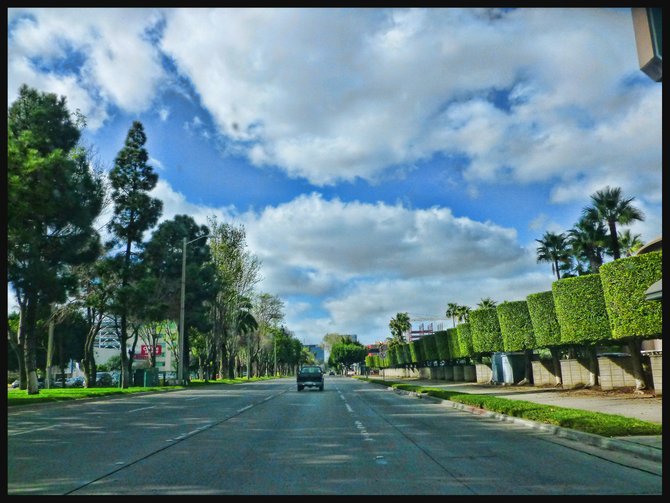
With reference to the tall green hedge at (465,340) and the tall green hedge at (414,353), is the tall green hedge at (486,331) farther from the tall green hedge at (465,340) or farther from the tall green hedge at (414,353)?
the tall green hedge at (414,353)

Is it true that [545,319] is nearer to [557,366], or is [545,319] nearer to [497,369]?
[557,366]

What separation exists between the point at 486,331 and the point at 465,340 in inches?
226

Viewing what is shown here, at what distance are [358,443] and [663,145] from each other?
25.2 ft

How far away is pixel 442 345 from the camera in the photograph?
55.1 meters

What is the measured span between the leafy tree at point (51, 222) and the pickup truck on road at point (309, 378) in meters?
15.9

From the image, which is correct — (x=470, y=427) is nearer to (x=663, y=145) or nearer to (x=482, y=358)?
(x=663, y=145)

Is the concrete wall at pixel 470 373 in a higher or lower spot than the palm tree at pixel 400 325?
lower

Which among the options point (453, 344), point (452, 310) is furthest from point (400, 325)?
point (453, 344)

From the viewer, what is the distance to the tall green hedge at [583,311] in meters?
25.7

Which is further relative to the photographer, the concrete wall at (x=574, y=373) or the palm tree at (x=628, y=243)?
the palm tree at (x=628, y=243)

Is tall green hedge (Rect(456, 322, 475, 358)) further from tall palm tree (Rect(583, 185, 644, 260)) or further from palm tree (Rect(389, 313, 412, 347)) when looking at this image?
palm tree (Rect(389, 313, 412, 347))

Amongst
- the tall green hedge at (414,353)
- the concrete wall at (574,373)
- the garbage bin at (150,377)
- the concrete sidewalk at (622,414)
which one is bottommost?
the concrete sidewalk at (622,414)

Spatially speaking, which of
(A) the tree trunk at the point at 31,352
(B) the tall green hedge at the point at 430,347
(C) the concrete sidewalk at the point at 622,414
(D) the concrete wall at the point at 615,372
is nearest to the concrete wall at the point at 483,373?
(B) the tall green hedge at the point at 430,347

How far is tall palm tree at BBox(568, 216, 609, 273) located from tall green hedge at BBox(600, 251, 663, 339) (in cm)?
2175
